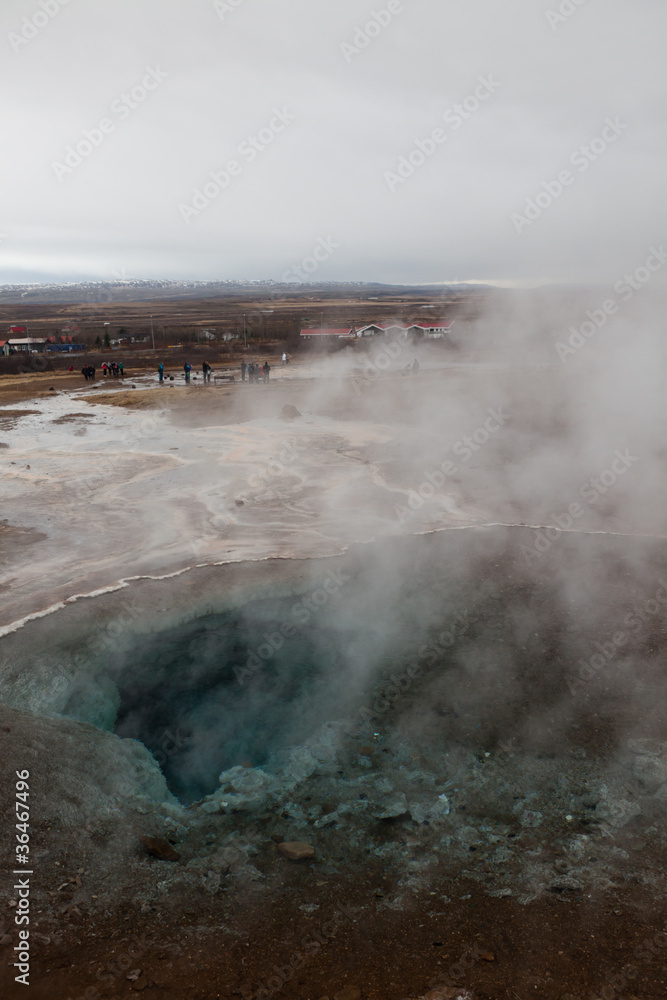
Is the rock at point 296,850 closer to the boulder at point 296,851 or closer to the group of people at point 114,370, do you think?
the boulder at point 296,851

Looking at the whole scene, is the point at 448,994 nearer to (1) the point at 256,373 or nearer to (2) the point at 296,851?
(2) the point at 296,851

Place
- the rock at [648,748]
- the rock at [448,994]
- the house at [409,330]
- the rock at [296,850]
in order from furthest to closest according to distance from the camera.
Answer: the house at [409,330], the rock at [648,748], the rock at [296,850], the rock at [448,994]

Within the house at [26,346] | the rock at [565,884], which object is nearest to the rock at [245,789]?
the rock at [565,884]

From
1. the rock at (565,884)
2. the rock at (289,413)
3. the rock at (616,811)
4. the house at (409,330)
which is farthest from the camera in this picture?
the house at (409,330)

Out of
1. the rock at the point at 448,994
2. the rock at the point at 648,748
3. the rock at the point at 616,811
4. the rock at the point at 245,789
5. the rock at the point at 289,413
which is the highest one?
the rock at the point at 289,413

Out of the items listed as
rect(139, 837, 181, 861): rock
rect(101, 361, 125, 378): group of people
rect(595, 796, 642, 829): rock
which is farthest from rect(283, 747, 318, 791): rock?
rect(101, 361, 125, 378): group of people
